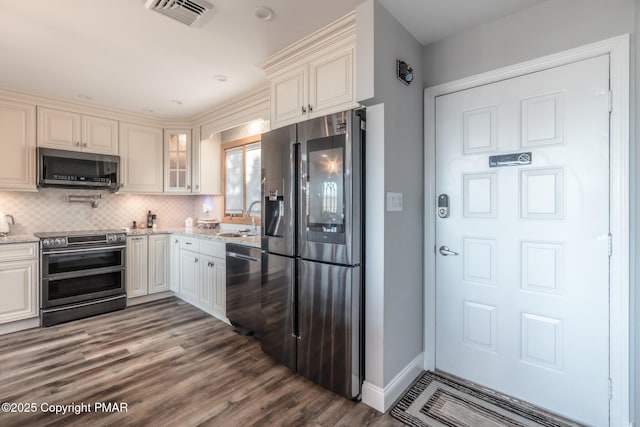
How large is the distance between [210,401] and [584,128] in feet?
9.21

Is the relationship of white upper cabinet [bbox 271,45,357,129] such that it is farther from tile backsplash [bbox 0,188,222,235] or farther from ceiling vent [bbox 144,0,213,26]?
tile backsplash [bbox 0,188,222,235]

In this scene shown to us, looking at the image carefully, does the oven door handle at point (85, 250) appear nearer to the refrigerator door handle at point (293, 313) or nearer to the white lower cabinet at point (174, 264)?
the white lower cabinet at point (174, 264)

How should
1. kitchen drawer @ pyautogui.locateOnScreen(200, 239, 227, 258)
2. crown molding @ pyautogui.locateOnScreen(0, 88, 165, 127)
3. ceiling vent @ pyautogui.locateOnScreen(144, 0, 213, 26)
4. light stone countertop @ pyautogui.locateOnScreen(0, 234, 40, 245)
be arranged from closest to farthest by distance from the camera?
ceiling vent @ pyautogui.locateOnScreen(144, 0, 213, 26)
light stone countertop @ pyautogui.locateOnScreen(0, 234, 40, 245)
kitchen drawer @ pyautogui.locateOnScreen(200, 239, 227, 258)
crown molding @ pyautogui.locateOnScreen(0, 88, 165, 127)

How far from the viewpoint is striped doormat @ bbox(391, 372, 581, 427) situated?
1796mm

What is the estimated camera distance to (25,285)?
124 inches

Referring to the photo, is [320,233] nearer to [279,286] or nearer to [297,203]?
[297,203]

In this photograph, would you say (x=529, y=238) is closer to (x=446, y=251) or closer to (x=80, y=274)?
(x=446, y=251)

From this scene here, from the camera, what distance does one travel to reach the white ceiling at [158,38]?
191cm

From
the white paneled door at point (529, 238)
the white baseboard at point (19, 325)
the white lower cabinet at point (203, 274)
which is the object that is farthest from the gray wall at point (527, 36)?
the white baseboard at point (19, 325)

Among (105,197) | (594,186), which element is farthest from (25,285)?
(594,186)

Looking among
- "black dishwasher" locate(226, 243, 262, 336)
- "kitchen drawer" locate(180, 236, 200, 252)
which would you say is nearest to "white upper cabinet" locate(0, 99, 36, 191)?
"kitchen drawer" locate(180, 236, 200, 252)

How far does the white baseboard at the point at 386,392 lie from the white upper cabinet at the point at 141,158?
3.78 meters

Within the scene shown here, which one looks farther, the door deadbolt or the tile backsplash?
the tile backsplash

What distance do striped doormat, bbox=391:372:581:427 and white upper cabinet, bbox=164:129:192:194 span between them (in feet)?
12.5
